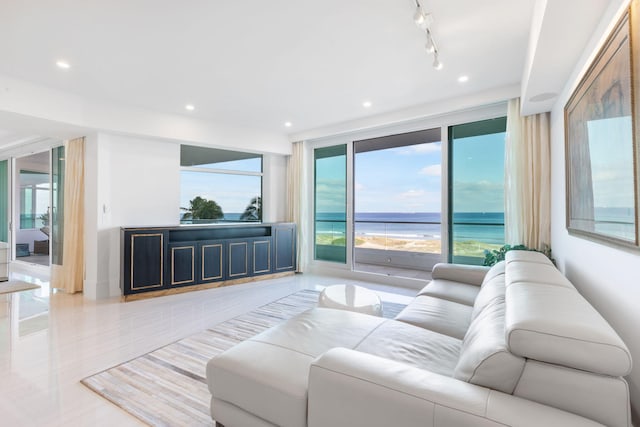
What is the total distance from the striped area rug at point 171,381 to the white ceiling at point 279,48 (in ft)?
8.87

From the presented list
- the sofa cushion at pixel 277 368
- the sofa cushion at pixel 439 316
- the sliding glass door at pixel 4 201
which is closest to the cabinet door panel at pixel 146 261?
the sofa cushion at pixel 277 368

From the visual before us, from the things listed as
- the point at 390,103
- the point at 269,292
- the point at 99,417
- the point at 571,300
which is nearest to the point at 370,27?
the point at 390,103

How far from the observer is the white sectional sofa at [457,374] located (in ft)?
2.93

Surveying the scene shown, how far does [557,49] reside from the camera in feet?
6.78

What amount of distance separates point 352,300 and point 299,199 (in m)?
3.34

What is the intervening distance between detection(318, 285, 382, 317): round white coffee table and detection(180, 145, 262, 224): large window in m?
3.29

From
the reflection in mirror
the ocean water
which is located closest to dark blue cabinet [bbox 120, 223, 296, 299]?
the ocean water

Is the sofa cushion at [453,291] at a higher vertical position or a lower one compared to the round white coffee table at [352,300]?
higher

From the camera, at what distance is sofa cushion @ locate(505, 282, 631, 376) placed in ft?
2.89

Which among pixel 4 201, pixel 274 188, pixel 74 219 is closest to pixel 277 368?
pixel 74 219

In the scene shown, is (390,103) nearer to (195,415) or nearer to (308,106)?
(308,106)

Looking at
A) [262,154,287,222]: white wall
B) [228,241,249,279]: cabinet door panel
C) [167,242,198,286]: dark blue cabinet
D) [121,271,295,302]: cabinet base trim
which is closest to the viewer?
[121,271,295,302]: cabinet base trim

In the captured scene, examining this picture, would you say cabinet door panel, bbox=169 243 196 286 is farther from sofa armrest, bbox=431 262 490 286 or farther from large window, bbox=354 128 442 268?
sofa armrest, bbox=431 262 490 286

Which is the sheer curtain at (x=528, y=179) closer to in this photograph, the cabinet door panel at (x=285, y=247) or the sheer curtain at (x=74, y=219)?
the cabinet door panel at (x=285, y=247)
